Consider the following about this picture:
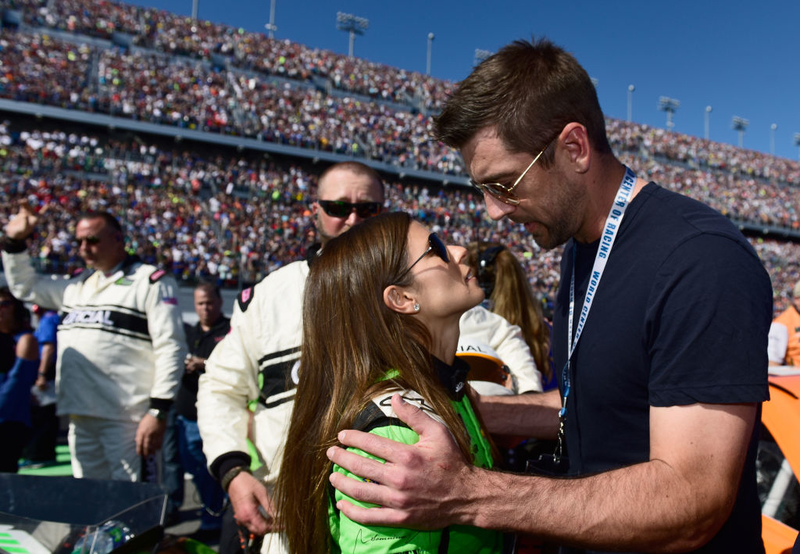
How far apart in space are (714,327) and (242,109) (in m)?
26.3

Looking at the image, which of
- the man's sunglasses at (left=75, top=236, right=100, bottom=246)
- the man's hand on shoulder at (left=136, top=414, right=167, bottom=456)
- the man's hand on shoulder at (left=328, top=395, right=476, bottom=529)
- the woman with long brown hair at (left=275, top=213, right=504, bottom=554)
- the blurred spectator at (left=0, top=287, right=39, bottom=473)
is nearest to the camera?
the man's hand on shoulder at (left=328, top=395, right=476, bottom=529)

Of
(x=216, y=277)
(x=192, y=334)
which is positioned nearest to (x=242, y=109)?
(x=216, y=277)

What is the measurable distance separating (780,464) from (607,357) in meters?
1.21

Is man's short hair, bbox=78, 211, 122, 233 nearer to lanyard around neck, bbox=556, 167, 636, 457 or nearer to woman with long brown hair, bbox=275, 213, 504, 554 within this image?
woman with long brown hair, bbox=275, 213, 504, 554

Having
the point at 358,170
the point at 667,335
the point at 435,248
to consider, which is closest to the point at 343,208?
the point at 358,170

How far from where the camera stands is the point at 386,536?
1.19 metres

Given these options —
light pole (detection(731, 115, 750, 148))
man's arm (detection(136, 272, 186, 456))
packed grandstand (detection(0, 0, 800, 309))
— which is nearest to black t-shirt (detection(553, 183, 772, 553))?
man's arm (detection(136, 272, 186, 456))

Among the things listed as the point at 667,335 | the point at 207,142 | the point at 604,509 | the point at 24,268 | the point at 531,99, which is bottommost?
the point at 604,509

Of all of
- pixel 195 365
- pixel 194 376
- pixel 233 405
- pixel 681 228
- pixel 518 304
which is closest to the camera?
pixel 681 228

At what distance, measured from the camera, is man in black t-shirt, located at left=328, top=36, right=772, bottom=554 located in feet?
3.76

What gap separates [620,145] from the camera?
35.3m

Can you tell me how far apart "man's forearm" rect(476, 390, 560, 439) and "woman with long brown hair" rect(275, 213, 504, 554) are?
220 millimetres

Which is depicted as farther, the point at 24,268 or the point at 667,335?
the point at 24,268

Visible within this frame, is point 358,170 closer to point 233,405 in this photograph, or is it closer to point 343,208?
point 343,208
